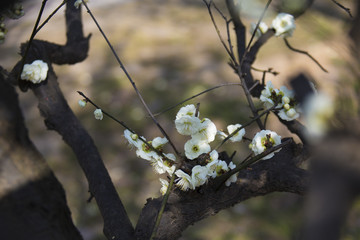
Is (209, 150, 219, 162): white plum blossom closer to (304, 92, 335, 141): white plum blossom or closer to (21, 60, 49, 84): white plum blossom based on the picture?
(304, 92, 335, 141): white plum blossom

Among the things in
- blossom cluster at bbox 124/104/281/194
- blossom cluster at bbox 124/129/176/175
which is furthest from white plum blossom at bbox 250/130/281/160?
blossom cluster at bbox 124/129/176/175

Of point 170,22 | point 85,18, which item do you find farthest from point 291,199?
point 85,18

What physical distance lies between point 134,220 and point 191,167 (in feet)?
5.91

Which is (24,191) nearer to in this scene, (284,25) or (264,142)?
(264,142)

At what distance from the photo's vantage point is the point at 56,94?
4.62ft

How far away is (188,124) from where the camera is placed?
961mm

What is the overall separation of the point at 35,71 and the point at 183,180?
0.67m

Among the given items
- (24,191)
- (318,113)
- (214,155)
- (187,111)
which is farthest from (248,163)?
(24,191)

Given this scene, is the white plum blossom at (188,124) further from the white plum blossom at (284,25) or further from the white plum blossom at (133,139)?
the white plum blossom at (284,25)

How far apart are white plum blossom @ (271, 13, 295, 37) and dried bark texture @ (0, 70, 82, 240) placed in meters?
0.96

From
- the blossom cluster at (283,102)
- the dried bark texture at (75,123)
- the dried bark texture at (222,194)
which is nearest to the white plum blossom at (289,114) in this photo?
the blossom cluster at (283,102)

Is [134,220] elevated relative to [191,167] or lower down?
lower down

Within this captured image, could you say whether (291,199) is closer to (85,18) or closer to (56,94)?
(56,94)

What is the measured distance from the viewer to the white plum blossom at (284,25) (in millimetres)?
1395
